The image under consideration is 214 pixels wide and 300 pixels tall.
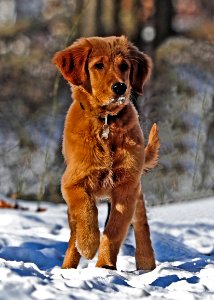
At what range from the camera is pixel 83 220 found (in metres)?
3.81

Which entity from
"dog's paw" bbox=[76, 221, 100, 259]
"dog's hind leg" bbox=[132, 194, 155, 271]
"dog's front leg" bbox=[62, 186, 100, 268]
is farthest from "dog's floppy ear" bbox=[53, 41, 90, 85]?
"dog's hind leg" bbox=[132, 194, 155, 271]

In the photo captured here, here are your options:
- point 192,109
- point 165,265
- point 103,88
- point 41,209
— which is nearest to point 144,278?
point 165,265

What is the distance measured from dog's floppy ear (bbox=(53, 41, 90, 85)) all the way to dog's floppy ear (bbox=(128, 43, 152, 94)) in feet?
0.85

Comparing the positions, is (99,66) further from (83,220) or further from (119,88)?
(83,220)

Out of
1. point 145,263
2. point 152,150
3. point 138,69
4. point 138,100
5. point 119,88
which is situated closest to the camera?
point 119,88

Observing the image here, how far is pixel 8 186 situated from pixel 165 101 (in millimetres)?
2328

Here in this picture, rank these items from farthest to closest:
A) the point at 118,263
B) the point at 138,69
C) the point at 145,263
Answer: the point at 118,263 → the point at 145,263 → the point at 138,69

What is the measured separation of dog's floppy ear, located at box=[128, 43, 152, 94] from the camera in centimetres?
406

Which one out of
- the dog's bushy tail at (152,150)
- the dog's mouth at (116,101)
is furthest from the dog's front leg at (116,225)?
the dog's bushy tail at (152,150)

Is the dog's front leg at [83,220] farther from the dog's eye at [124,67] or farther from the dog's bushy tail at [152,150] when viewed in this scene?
the dog's bushy tail at [152,150]

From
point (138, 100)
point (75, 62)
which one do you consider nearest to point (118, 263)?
point (75, 62)

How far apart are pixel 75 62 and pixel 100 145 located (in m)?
0.46

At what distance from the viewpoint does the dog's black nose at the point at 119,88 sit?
3.71m

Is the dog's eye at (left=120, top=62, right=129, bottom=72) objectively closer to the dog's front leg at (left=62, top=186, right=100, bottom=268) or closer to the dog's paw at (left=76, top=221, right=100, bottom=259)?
the dog's front leg at (left=62, top=186, right=100, bottom=268)
